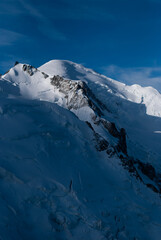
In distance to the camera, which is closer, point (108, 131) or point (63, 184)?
point (63, 184)

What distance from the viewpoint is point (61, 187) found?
17.6 metres

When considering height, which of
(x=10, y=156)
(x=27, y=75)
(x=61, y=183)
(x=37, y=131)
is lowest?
(x=61, y=183)

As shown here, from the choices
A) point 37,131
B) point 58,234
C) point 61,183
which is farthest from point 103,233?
point 37,131

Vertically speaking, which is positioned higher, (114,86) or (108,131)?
(114,86)

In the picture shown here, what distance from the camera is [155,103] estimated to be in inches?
3489

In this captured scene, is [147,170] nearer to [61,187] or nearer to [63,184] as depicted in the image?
[63,184]

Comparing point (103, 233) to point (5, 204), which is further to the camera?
point (103, 233)

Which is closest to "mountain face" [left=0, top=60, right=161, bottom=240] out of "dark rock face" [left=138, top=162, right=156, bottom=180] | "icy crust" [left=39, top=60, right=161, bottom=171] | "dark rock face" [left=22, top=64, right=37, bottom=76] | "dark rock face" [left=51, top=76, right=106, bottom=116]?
"dark rock face" [left=51, top=76, right=106, bottom=116]

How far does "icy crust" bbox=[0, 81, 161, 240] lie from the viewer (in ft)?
50.3

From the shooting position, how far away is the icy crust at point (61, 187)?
15344 millimetres

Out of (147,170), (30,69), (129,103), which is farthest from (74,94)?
(129,103)

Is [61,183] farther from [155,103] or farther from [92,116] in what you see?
[155,103]

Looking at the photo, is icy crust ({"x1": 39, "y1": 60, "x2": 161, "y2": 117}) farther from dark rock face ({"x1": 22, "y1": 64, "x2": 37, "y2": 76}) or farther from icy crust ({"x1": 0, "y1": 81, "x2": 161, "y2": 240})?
icy crust ({"x1": 0, "y1": 81, "x2": 161, "y2": 240})

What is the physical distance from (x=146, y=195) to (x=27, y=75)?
43.5 meters
